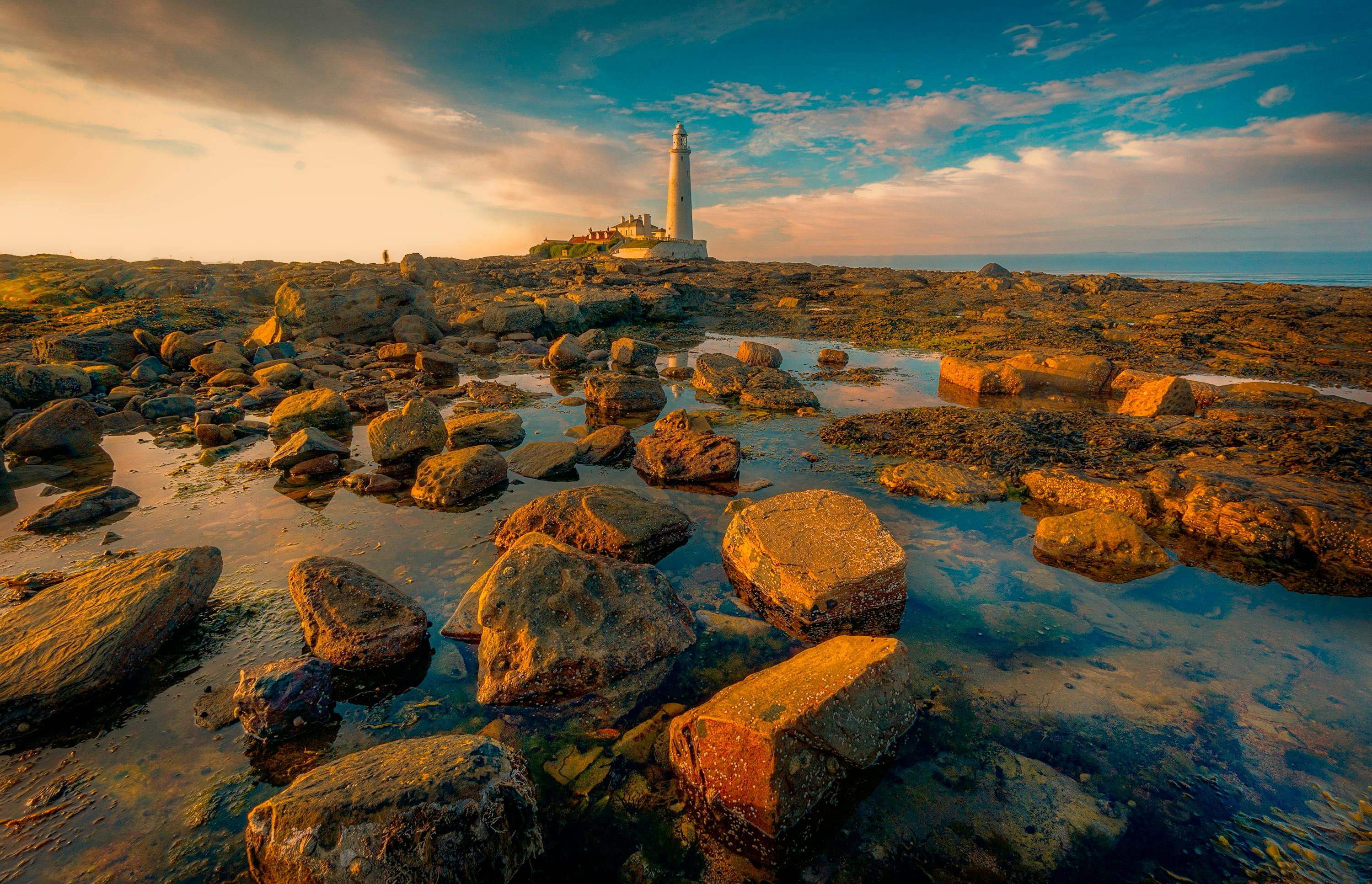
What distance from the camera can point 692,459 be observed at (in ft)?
24.8

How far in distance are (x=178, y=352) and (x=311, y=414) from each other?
7.49m

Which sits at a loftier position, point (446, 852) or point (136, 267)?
point (136, 267)

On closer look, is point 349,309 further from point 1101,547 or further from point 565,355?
point 1101,547

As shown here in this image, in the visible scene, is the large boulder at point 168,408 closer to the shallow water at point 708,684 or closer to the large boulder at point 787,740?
the shallow water at point 708,684

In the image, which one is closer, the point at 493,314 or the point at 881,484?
the point at 881,484

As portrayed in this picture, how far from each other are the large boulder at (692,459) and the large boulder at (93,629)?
4.81m

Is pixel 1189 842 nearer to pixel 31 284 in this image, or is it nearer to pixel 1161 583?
pixel 1161 583

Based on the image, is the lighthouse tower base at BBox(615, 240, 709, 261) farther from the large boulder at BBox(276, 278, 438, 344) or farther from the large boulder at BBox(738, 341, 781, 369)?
the large boulder at BBox(738, 341, 781, 369)

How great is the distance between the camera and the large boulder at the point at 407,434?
7.95 metres

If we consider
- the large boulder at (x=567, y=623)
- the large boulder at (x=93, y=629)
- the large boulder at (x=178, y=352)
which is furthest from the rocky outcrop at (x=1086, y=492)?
the large boulder at (x=178, y=352)

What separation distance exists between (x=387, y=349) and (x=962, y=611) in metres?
16.4

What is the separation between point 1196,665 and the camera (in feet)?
13.6

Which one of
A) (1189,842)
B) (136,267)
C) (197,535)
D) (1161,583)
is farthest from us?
(136,267)

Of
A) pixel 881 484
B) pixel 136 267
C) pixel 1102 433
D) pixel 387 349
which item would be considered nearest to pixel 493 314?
pixel 387 349
